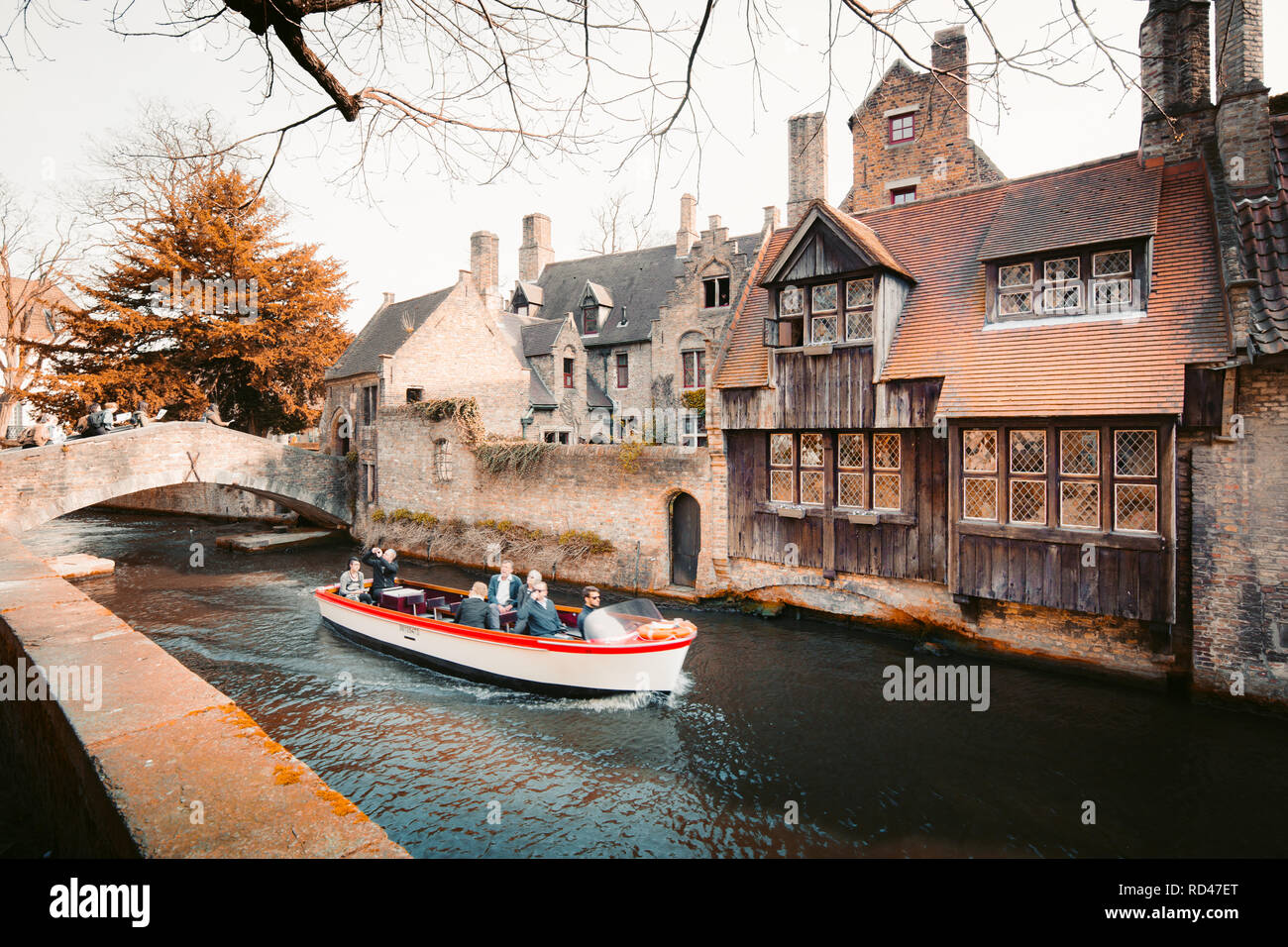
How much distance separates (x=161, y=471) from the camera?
63.7ft

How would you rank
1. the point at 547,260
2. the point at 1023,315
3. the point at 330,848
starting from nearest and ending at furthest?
the point at 330,848
the point at 1023,315
the point at 547,260

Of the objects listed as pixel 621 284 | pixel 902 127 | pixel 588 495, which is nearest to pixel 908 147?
pixel 902 127

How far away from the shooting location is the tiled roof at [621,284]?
27109 millimetres

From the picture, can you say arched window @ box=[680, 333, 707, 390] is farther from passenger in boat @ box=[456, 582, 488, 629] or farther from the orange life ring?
the orange life ring

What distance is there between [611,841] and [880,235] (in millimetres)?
12159

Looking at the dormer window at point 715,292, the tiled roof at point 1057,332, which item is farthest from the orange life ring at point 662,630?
the dormer window at point 715,292

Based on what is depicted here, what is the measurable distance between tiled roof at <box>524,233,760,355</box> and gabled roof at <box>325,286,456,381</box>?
14.3 feet

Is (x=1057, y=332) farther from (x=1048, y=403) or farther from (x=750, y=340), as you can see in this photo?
(x=750, y=340)

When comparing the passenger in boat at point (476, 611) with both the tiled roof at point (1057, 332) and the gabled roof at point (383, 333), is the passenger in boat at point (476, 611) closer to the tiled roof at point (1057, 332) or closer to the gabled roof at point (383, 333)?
the tiled roof at point (1057, 332)

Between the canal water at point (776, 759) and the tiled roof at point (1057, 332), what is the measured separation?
4.08m

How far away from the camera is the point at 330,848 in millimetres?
2465

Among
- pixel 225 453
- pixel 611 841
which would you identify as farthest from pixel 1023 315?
pixel 225 453

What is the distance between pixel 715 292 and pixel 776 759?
1830 centimetres
